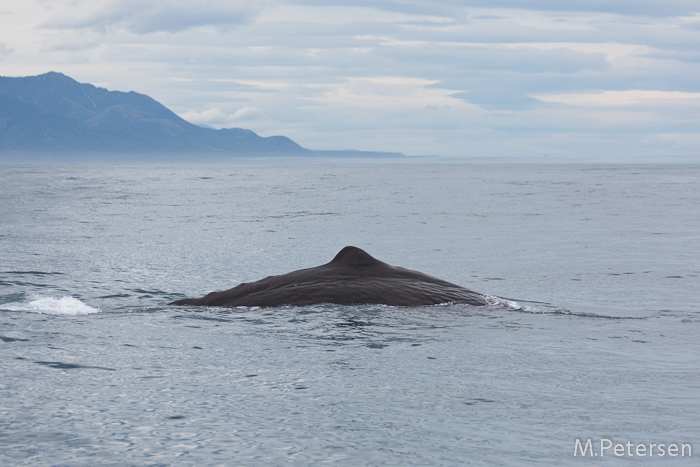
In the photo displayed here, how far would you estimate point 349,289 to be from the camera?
454 inches

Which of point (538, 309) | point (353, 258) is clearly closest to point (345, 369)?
point (353, 258)

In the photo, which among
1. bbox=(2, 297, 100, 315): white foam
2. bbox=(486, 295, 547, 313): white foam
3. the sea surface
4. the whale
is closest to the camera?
the sea surface

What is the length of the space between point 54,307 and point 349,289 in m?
4.87

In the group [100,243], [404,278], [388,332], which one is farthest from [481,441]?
[100,243]

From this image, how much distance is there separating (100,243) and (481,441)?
20684 millimetres

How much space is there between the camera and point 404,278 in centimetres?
1213

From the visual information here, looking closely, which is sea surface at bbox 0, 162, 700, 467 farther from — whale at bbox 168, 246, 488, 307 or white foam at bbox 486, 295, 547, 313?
whale at bbox 168, 246, 488, 307

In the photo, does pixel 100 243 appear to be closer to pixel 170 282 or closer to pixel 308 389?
pixel 170 282

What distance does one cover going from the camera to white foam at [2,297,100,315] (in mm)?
11750

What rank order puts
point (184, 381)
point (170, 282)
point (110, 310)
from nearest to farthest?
point (184, 381) → point (110, 310) → point (170, 282)

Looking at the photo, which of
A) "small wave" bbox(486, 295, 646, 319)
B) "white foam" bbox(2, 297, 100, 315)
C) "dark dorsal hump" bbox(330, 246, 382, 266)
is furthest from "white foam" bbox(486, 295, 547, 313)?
"white foam" bbox(2, 297, 100, 315)

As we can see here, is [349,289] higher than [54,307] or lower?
higher

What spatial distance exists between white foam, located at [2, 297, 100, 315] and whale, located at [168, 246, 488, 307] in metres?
1.57

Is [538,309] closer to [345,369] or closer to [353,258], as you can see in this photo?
[353,258]
